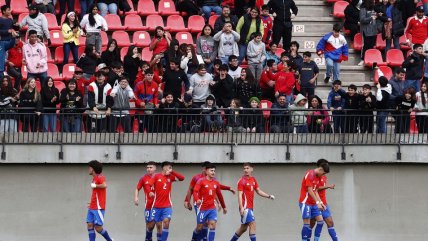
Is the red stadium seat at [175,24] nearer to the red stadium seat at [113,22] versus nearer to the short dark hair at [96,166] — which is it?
the red stadium seat at [113,22]

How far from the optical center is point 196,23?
124 ft

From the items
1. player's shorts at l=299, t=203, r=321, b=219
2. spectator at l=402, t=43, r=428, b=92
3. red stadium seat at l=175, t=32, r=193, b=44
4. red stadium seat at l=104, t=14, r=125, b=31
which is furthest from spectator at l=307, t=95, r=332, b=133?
red stadium seat at l=104, t=14, r=125, b=31

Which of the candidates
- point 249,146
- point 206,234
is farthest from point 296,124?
point 206,234

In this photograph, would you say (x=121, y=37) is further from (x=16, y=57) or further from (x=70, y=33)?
(x=16, y=57)

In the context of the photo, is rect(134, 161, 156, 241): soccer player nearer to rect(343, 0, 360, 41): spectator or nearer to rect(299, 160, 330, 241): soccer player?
rect(299, 160, 330, 241): soccer player

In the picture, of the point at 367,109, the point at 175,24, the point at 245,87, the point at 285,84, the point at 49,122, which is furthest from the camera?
the point at 175,24

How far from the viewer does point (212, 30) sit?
36219 mm

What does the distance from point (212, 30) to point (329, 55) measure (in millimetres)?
2674

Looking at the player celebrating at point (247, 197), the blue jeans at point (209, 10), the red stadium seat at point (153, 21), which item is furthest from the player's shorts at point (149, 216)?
the blue jeans at point (209, 10)

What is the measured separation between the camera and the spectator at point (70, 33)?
Answer: 118 ft

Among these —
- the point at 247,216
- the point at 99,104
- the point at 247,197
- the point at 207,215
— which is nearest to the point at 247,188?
the point at 247,197

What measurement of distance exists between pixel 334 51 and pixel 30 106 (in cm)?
751

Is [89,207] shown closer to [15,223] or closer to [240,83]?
[15,223]

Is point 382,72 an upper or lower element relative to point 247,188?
upper
